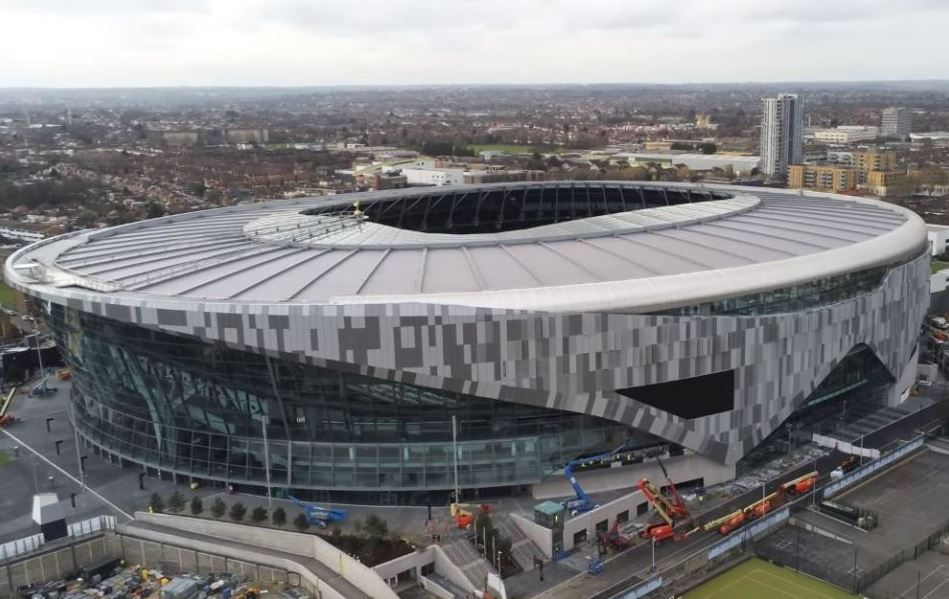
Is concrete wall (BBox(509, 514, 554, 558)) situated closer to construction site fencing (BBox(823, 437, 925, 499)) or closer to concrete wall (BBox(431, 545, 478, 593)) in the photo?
concrete wall (BBox(431, 545, 478, 593))

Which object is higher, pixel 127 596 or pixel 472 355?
pixel 472 355

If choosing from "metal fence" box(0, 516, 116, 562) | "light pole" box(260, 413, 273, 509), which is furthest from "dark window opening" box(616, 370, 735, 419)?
"metal fence" box(0, 516, 116, 562)

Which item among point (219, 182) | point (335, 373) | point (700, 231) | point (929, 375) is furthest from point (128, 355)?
point (219, 182)

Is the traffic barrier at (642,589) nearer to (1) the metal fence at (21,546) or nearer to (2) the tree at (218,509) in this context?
(2) the tree at (218,509)

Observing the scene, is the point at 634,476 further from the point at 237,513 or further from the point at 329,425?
the point at 237,513

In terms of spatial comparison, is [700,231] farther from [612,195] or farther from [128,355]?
[128,355]
